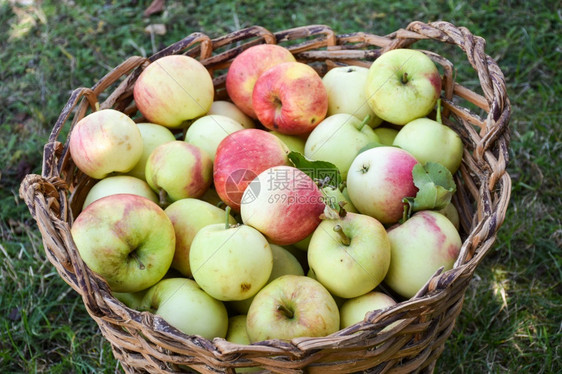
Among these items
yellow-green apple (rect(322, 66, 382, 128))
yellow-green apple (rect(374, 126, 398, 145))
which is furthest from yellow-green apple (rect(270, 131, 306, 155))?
yellow-green apple (rect(374, 126, 398, 145))

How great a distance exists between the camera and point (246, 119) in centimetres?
201

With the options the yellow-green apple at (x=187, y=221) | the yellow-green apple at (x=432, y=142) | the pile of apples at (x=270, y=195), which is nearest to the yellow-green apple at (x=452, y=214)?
the pile of apples at (x=270, y=195)

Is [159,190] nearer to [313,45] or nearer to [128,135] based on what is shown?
[128,135]

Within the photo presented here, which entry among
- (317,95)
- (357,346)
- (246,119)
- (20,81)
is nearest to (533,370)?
(357,346)

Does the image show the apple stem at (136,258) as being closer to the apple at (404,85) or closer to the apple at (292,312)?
the apple at (292,312)

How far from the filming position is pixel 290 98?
175 cm

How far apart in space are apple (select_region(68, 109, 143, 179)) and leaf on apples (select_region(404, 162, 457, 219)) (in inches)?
31.9

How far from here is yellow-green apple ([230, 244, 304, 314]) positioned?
58.2 inches

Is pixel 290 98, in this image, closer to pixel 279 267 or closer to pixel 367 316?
pixel 279 267

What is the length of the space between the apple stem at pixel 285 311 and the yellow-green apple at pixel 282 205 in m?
0.22

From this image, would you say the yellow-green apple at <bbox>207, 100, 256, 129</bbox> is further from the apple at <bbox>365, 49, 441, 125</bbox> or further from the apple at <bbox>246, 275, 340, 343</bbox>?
the apple at <bbox>246, 275, 340, 343</bbox>

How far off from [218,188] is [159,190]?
192 millimetres

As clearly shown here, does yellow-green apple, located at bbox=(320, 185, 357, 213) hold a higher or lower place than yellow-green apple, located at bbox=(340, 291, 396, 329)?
higher

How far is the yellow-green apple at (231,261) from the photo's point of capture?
1.31 meters
